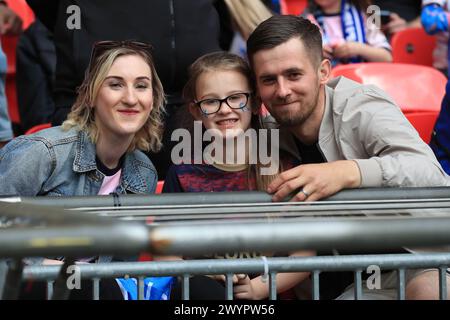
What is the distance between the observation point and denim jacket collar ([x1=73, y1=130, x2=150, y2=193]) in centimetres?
274

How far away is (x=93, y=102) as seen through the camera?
9.41 ft

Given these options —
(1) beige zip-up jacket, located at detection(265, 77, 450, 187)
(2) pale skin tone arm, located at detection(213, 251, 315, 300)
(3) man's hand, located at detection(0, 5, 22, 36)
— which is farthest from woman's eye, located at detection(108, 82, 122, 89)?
(3) man's hand, located at detection(0, 5, 22, 36)

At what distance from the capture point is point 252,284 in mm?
2443

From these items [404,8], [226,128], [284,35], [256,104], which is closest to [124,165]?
[226,128]

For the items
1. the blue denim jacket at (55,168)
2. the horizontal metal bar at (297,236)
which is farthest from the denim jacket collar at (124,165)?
the horizontal metal bar at (297,236)

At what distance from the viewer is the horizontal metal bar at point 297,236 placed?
1.21 metres

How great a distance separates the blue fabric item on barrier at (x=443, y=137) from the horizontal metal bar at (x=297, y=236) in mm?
1718

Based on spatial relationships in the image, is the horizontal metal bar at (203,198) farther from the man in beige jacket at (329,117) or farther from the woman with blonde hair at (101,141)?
the woman with blonde hair at (101,141)

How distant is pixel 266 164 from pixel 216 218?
3.40 feet

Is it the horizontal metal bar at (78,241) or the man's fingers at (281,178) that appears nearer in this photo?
the horizontal metal bar at (78,241)

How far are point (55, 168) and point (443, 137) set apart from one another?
1.27 metres

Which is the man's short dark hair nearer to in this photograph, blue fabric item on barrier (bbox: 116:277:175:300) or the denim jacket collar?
the denim jacket collar
